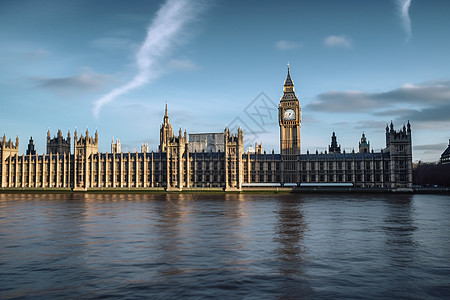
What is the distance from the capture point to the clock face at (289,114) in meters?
153

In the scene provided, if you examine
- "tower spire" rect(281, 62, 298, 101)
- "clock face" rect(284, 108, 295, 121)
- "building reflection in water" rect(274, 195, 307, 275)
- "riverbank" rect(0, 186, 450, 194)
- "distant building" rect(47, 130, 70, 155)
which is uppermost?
"tower spire" rect(281, 62, 298, 101)

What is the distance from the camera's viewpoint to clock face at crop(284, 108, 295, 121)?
501ft

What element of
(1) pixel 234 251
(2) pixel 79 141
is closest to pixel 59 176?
(2) pixel 79 141

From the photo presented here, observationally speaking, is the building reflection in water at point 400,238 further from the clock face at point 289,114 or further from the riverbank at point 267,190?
the clock face at point 289,114

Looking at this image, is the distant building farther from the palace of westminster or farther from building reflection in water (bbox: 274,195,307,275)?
building reflection in water (bbox: 274,195,307,275)

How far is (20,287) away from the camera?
22766 mm

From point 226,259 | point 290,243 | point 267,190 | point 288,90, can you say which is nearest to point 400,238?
point 290,243

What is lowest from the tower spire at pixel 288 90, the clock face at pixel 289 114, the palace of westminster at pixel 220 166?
the palace of westminster at pixel 220 166

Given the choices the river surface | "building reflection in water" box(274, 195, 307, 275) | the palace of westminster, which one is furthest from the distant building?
"building reflection in water" box(274, 195, 307, 275)

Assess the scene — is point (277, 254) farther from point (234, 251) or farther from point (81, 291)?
point (81, 291)

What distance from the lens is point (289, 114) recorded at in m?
154

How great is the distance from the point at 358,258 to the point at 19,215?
175 ft

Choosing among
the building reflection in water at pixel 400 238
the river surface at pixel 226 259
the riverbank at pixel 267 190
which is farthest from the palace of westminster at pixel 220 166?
the river surface at pixel 226 259

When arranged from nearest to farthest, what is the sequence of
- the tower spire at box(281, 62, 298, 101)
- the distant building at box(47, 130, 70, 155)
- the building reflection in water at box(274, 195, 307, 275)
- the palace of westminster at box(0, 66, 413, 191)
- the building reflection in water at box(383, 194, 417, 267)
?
the building reflection in water at box(274, 195, 307, 275) < the building reflection in water at box(383, 194, 417, 267) < the palace of westminster at box(0, 66, 413, 191) < the tower spire at box(281, 62, 298, 101) < the distant building at box(47, 130, 70, 155)
